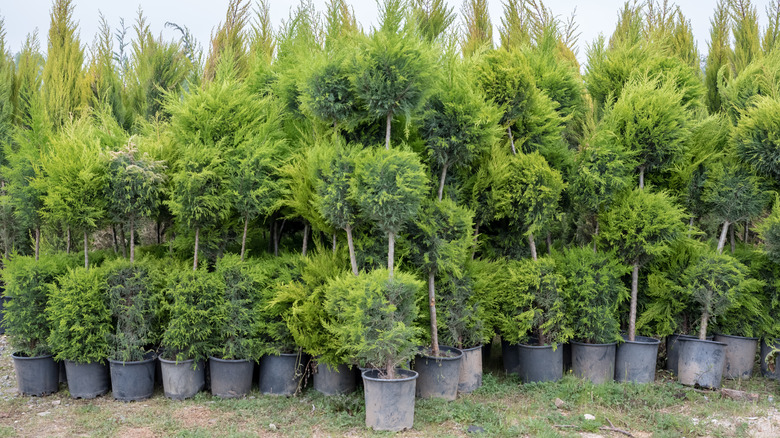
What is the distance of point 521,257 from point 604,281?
0.94 metres

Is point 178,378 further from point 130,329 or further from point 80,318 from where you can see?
point 80,318

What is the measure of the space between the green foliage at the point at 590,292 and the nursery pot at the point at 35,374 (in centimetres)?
525

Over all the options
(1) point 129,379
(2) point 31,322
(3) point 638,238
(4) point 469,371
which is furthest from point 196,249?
(3) point 638,238

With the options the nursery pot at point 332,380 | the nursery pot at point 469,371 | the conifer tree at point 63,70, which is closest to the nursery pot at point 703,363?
the nursery pot at point 469,371

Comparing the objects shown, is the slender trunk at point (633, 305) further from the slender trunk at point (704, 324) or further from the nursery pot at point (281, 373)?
the nursery pot at point (281, 373)

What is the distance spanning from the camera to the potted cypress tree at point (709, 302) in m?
5.91

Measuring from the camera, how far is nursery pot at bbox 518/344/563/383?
5867mm

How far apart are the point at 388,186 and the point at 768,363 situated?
484 cm

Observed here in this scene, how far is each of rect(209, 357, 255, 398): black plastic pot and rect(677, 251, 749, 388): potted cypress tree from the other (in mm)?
→ 4510

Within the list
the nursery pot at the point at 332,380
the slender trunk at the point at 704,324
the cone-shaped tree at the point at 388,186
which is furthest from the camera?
the slender trunk at the point at 704,324

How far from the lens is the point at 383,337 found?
461 cm

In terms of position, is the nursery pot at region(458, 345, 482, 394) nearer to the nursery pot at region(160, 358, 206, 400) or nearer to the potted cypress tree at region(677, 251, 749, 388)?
the potted cypress tree at region(677, 251, 749, 388)

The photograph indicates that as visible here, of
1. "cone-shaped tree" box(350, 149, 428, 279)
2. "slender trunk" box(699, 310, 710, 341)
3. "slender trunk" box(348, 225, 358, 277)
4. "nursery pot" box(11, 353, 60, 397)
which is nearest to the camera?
"cone-shaped tree" box(350, 149, 428, 279)

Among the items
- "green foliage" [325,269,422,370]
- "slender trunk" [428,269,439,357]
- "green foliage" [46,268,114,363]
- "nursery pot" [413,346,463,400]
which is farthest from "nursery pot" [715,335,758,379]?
"green foliage" [46,268,114,363]
